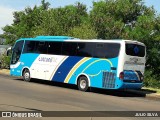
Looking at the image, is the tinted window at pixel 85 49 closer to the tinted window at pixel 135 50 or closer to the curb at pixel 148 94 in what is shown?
the tinted window at pixel 135 50

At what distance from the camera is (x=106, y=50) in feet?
69.4

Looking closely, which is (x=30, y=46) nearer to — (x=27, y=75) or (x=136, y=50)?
(x=27, y=75)

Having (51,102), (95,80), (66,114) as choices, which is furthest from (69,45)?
(66,114)

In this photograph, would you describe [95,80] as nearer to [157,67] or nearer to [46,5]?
[157,67]

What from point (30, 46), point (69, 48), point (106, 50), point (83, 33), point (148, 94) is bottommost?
point (148, 94)

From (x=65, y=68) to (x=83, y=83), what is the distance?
1.71 meters

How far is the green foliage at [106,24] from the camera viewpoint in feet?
101

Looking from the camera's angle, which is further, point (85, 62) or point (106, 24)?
point (106, 24)

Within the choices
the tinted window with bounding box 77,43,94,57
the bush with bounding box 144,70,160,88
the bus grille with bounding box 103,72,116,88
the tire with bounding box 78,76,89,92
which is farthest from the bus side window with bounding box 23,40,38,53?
the bush with bounding box 144,70,160,88

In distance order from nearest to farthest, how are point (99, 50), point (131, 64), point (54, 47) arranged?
point (131, 64) < point (99, 50) < point (54, 47)

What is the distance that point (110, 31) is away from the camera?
1666 inches

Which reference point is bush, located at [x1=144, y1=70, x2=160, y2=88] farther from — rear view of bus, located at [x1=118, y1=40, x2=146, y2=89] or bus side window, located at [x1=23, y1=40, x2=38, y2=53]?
bus side window, located at [x1=23, y1=40, x2=38, y2=53]

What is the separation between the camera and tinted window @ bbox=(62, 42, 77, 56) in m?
23.0

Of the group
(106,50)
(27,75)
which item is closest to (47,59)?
(27,75)
